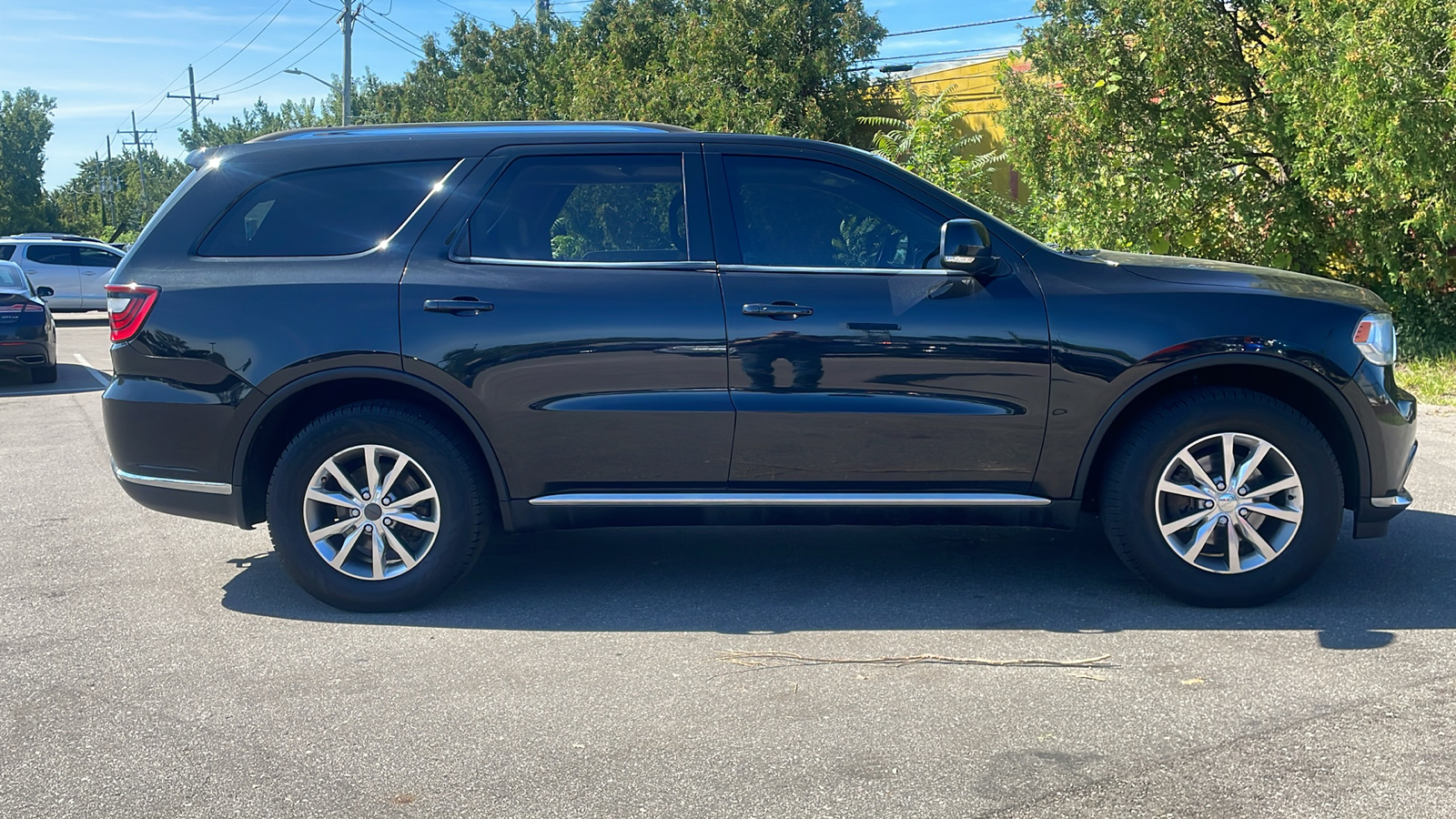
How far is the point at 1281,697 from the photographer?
12.6 ft

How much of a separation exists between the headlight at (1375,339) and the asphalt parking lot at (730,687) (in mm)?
948

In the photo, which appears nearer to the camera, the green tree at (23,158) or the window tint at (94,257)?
the window tint at (94,257)

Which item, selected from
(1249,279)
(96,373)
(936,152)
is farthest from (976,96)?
(1249,279)

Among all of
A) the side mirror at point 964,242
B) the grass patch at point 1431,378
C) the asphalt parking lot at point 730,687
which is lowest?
the asphalt parking lot at point 730,687

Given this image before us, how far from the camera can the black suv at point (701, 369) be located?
4648mm

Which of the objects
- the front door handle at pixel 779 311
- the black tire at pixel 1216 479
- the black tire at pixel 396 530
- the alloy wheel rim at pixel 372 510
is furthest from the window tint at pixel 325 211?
the black tire at pixel 1216 479

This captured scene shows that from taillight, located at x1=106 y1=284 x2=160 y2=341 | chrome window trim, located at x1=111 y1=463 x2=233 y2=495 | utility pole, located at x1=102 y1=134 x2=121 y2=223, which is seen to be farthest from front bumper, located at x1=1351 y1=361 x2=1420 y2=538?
utility pole, located at x1=102 y1=134 x2=121 y2=223

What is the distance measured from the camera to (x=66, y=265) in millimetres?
26250

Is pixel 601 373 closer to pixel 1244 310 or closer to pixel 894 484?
pixel 894 484

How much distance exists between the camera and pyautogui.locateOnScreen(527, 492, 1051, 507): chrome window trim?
4707 mm

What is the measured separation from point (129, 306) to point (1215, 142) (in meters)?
10.6

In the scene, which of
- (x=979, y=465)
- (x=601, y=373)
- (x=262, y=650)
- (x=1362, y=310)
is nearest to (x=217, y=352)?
(x=262, y=650)

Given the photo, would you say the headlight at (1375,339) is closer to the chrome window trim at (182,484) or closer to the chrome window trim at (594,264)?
the chrome window trim at (594,264)

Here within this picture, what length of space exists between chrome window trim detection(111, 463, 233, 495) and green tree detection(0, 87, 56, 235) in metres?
88.4
